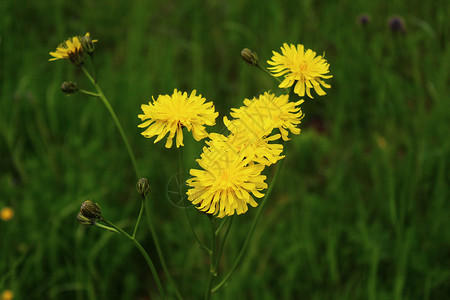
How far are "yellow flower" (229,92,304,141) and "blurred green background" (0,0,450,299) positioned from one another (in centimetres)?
94

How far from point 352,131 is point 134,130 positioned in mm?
1222

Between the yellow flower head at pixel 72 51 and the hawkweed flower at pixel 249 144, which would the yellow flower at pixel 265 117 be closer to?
the hawkweed flower at pixel 249 144

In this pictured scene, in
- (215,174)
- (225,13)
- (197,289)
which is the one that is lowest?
(197,289)

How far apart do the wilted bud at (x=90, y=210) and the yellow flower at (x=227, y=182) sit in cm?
20

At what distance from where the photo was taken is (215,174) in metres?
0.84

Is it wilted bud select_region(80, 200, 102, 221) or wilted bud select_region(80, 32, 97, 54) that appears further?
wilted bud select_region(80, 32, 97, 54)

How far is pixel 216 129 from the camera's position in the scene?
7.84 ft

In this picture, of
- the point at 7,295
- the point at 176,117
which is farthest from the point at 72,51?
the point at 7,295

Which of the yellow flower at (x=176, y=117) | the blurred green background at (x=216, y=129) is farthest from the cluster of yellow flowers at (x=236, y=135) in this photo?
the blurred green background at (x=216, y=129)

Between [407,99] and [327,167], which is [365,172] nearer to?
[327,167]

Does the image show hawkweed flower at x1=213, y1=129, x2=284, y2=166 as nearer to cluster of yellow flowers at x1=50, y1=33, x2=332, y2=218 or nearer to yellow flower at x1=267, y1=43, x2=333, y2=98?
cluster of yellow flowers at x1=50, y1=33, x2=332, y2=218

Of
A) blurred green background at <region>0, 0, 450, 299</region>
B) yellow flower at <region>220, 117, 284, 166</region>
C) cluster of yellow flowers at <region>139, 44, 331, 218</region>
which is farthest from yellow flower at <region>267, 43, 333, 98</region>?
blurred green background at <region>0, 0, 450, 299</region>

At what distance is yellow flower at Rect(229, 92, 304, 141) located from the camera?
0.88 meters


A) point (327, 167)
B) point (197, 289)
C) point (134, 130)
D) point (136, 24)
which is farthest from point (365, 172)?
point (136, 24)
